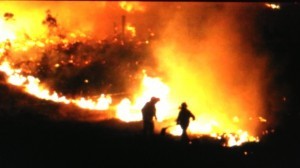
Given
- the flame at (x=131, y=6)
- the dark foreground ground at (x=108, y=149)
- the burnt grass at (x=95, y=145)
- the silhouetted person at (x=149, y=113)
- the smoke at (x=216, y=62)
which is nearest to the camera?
the dark foreground ground at (x=108, y=149)

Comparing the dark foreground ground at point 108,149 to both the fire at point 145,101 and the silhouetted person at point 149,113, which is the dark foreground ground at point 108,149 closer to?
the silhouetted person at point 149,113

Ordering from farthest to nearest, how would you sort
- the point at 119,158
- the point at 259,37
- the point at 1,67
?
the point at 259,37 → the point at 1,67 → the point at 119,158

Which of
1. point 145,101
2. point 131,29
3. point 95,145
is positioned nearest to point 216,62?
point 131,29

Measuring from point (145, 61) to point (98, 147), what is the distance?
15.2 meters

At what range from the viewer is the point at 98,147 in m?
15.9

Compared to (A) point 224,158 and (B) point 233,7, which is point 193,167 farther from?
(B) point 233,7

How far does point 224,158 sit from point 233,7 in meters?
23.3

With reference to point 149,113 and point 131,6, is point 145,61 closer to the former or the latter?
point 131,6

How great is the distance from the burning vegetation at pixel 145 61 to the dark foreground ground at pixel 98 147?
67.9 inches

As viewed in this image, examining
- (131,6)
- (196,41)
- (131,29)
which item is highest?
(131,6)

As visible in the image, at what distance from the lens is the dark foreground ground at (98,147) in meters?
14.8

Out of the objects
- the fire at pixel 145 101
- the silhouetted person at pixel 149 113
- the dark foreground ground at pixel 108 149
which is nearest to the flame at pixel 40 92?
the fire at pixel 145 101

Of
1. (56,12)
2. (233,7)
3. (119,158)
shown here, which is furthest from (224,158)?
(233,7)

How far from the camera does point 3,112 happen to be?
1947 cm
